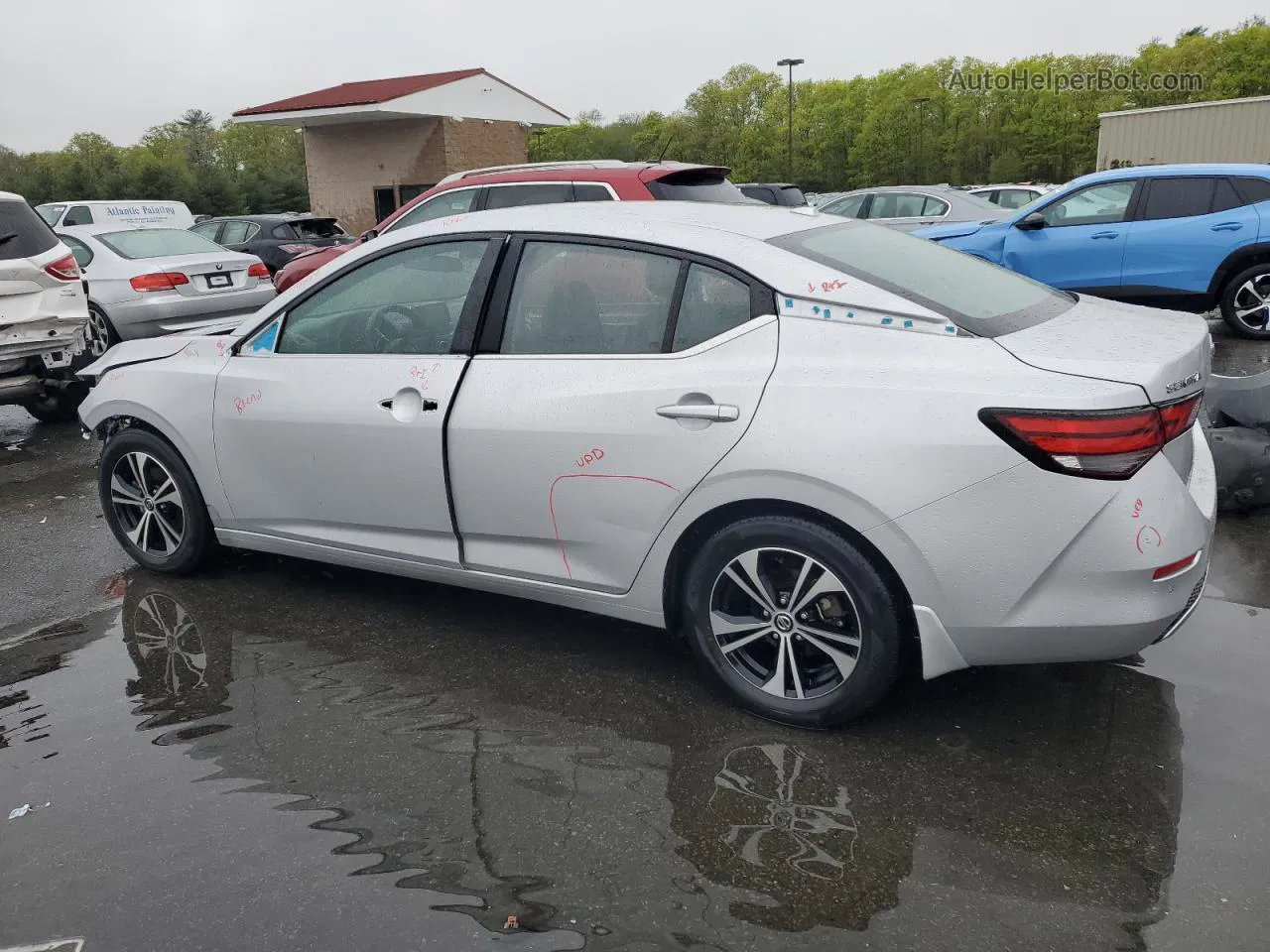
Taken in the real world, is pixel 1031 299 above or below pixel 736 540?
above

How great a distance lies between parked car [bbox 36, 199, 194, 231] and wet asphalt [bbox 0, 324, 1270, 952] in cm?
1594

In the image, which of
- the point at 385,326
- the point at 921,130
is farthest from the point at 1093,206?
the point at 921,130

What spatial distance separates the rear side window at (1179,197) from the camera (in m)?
10.1

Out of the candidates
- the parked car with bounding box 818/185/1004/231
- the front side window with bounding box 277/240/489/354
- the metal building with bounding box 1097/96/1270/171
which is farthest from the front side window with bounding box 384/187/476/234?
the metal building with bounding box 1097/96/1270/171

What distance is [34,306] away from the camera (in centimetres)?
801

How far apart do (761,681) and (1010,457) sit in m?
1.05

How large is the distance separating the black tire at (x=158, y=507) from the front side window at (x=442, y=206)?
5020 mm

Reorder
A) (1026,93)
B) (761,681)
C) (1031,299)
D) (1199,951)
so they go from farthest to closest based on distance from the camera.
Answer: (1026,93) → (1031,299) → (761,681) → (1199,951)

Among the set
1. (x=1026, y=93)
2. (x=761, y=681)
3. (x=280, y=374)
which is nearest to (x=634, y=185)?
(x=280, y=374)

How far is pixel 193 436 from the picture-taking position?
14.9 ft

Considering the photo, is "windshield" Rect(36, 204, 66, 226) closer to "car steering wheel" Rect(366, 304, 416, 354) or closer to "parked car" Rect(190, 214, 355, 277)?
"parked car" Rect(190, 214, 355, 277)

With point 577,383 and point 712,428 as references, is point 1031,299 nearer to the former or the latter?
point 712,428

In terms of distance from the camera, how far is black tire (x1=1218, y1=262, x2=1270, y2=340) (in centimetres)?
980

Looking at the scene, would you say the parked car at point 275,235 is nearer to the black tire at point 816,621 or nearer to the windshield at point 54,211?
the windshield at point 54,211
